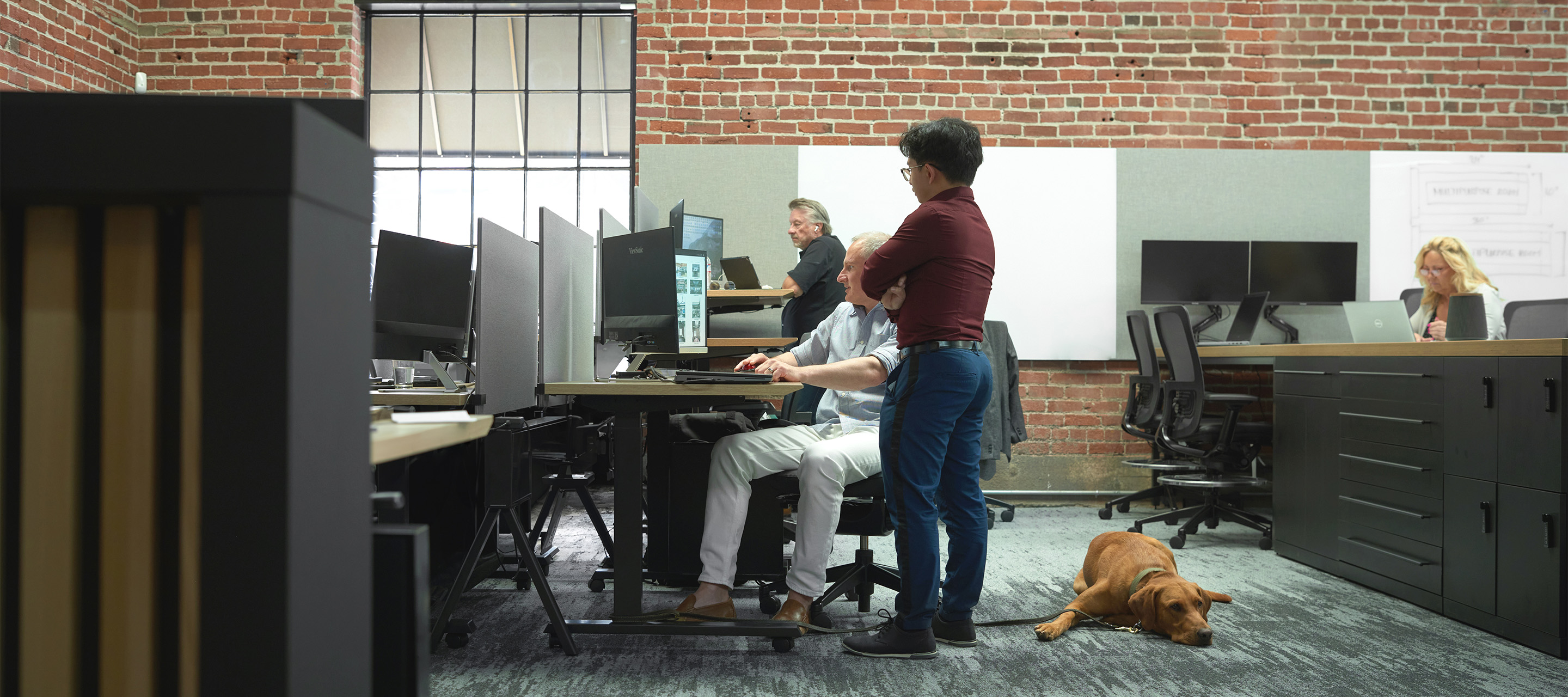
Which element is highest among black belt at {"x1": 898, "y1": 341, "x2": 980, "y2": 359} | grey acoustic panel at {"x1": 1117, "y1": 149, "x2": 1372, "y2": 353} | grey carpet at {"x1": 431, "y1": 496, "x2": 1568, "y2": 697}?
grey acoustic panel at {"x1": 1117, "y1": 149, "x2": 1372, "y2": 353}

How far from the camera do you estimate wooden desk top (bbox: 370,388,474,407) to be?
2117mm

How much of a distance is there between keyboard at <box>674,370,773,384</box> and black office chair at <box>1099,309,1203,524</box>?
2.62 meters

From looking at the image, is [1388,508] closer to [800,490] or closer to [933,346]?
[933,346]

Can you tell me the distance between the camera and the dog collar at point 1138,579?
7.68 ft

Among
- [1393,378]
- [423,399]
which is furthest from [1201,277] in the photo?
[423,399]

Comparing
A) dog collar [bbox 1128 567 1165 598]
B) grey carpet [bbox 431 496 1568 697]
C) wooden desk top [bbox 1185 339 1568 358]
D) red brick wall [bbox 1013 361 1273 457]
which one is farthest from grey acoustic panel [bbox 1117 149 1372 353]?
dog collar [bbox 1128 567 1165 598]

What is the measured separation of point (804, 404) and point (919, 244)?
104cm

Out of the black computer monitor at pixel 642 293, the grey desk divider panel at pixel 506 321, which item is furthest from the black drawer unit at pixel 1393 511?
the grey desk divider panel at pixel 506 321

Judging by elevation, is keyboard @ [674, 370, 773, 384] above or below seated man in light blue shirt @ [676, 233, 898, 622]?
above

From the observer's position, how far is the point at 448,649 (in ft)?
7.20

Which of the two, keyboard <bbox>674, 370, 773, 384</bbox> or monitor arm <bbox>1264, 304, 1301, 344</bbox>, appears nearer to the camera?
keyboard <bbox>674, 370, 773, 384</bbox>

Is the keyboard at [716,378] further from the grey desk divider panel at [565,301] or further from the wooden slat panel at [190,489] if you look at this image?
the wooden slat panel at [190,489]

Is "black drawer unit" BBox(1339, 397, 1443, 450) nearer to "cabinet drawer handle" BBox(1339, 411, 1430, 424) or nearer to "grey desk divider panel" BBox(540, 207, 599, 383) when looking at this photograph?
"cabinet drawer handle" BBox(1339, 411, 1430, 424)

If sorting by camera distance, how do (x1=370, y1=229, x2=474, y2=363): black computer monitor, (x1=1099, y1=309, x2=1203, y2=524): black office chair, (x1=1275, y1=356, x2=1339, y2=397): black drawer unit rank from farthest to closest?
1. (x1=1099, y1=309, x2=1203, y2=524): black office chair
2. (x1=1275, y1=356, x2=1339, y2=397): black drawer unit
3. (x1=370, y1=229, x2=474, y2=363): black computer monitor
